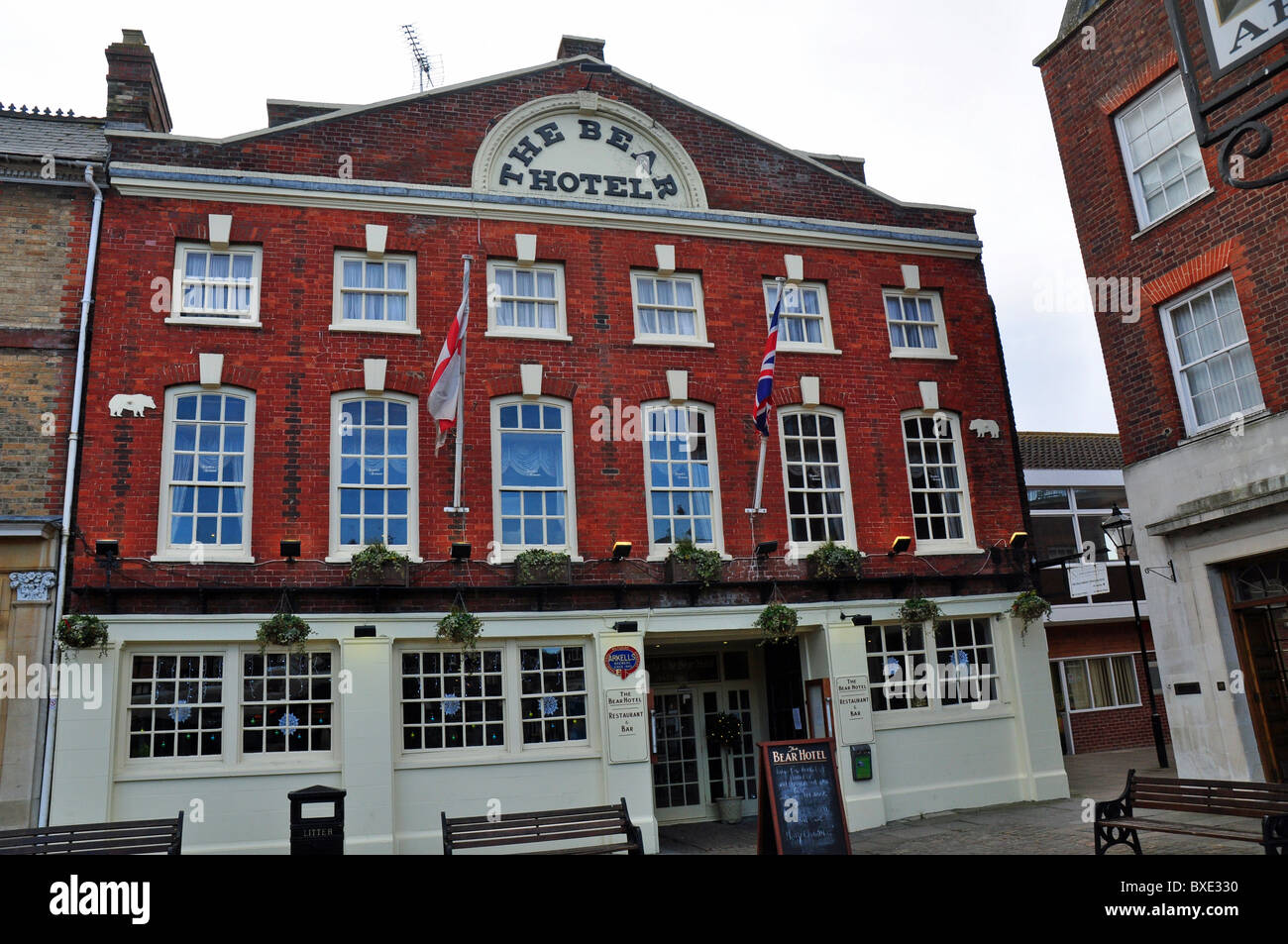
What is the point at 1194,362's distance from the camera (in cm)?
1403

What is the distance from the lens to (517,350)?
15797 mm

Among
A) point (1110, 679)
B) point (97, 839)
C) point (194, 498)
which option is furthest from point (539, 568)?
point (1110, 679)

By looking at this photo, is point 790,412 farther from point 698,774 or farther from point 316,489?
point 316,489

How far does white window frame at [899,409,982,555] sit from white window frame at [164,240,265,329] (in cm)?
1100

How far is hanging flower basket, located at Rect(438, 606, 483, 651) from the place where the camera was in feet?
46.0

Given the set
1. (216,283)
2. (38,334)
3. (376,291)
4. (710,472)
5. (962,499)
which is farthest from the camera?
(962,499)

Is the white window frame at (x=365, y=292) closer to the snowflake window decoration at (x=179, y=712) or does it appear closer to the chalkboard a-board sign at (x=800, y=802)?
the snowflake window decoration at (x=179, y=712)

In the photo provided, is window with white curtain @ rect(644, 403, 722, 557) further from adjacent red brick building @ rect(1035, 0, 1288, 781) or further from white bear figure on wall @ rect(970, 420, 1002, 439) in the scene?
adjacent red brick building @ rect(1035, 0, 1288, 781)

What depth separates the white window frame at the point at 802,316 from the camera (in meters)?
17.2

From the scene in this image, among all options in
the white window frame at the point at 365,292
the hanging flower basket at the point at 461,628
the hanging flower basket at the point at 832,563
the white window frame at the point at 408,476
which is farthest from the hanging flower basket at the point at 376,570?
the hanging flower basket at the point at 832,563

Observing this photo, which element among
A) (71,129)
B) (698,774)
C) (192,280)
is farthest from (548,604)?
(71,129)

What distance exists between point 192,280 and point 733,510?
363 inches

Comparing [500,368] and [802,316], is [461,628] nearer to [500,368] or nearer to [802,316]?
[500,368]

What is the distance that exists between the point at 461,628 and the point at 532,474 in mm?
2801
